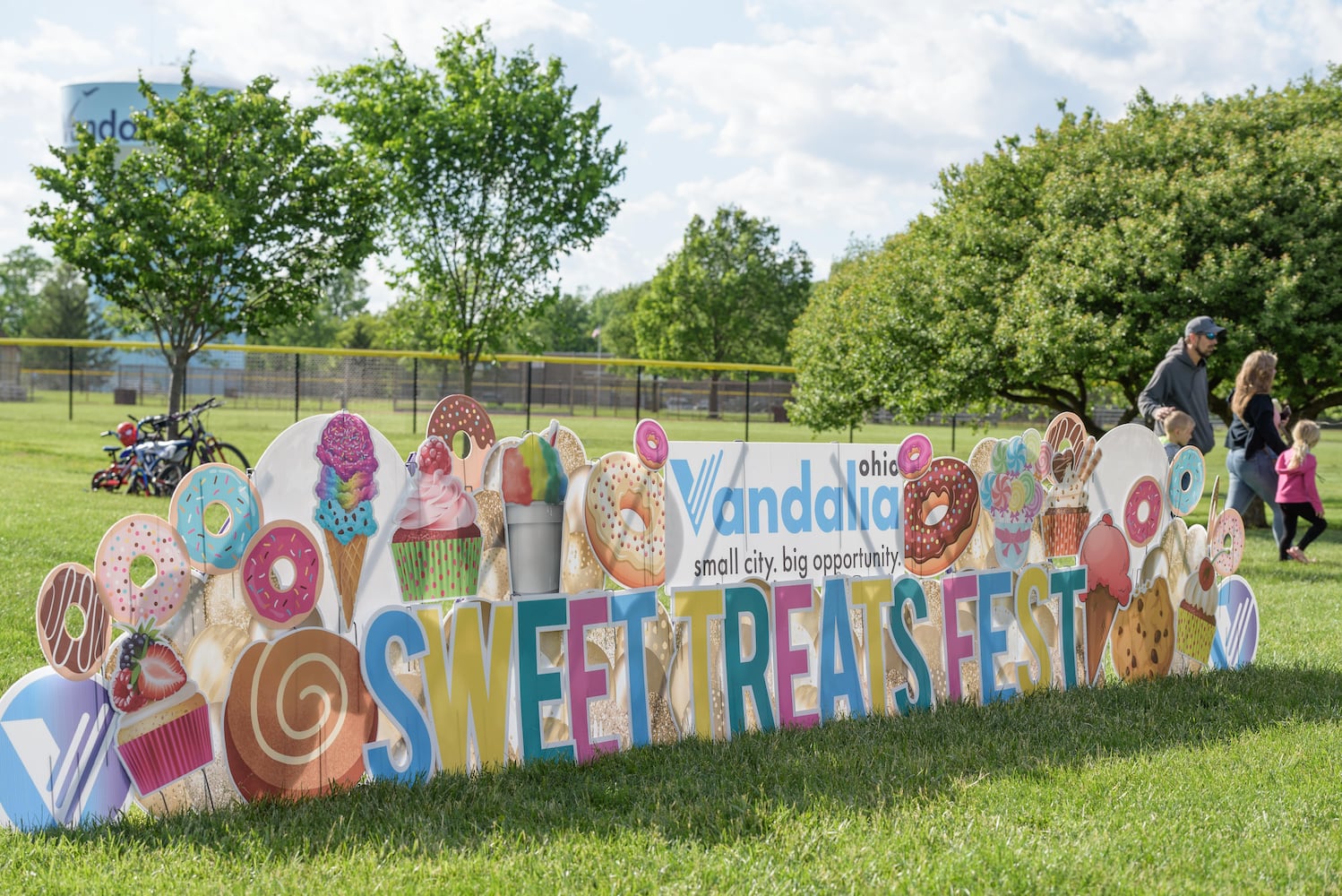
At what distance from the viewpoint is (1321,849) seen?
3395 mm

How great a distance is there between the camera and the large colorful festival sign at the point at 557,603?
3377 mm

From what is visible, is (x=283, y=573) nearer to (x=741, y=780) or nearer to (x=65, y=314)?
(x=741, y=780)

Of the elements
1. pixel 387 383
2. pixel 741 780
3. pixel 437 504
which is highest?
pixel 387 383

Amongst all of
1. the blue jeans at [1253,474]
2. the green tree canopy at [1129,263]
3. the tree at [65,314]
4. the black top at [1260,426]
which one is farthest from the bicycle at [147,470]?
the tree at [65,314]

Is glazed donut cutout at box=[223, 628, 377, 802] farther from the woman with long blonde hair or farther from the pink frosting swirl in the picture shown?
the woman with long blonde hair

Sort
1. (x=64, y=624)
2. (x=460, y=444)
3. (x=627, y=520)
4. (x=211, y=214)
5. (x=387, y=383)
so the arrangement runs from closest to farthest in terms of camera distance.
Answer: (x=64, y=624), (x=460, y=444), (x=627, y=520), (x=211, y=214), (x=387, y=383)

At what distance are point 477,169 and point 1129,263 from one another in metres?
12.0

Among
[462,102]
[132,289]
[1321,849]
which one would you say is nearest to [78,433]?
[132,289]

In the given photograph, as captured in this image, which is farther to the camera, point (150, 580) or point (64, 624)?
point (150, 580)

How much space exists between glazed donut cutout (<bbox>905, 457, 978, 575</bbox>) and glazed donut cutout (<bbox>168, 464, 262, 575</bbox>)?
111 inches

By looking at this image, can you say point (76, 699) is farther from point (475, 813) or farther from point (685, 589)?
point (685, 589)

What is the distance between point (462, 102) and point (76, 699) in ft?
62.6

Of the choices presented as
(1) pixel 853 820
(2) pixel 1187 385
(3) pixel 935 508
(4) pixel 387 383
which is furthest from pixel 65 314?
(1) pixel 853 820

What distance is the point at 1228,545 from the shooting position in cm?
600
